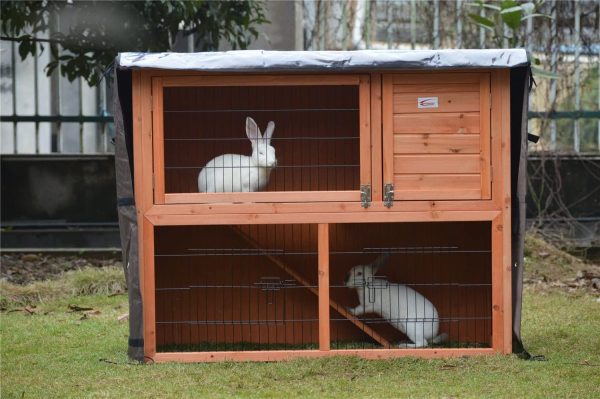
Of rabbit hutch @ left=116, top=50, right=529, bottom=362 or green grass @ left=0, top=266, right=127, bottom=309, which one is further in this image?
green grass @ left=0, top=266, right=127, bottom=309

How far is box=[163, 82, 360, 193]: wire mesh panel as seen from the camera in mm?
6367

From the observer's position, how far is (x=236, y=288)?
21.5ft

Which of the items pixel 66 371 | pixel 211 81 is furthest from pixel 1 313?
pixel 211 81

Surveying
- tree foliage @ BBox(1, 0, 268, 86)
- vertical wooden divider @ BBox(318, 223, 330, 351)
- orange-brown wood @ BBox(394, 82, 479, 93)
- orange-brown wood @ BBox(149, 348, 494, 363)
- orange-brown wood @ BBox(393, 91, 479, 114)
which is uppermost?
tree foliage @ BBox(1, 0, 268, 86)

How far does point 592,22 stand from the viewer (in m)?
10.2

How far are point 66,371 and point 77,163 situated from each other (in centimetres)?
483

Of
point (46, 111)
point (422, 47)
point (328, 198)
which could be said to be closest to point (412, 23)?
point (422, 47)

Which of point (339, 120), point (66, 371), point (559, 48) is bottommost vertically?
point (66, 371)

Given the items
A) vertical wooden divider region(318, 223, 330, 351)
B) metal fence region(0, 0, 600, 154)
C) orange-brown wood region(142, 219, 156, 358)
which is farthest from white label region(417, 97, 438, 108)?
metal fence region(0, 0, 600, 154)

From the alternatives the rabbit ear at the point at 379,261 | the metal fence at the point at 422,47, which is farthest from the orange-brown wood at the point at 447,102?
the metal fence at the point at 422,47

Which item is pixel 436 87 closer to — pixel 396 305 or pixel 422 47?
pixel 396 305

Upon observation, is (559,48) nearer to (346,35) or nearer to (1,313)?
(346,35)

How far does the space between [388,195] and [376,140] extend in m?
0.29

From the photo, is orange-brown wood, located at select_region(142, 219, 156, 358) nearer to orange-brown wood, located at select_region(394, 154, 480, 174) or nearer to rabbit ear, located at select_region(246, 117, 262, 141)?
rabbit ear, located at select_region(246, 117, 262, 141)
